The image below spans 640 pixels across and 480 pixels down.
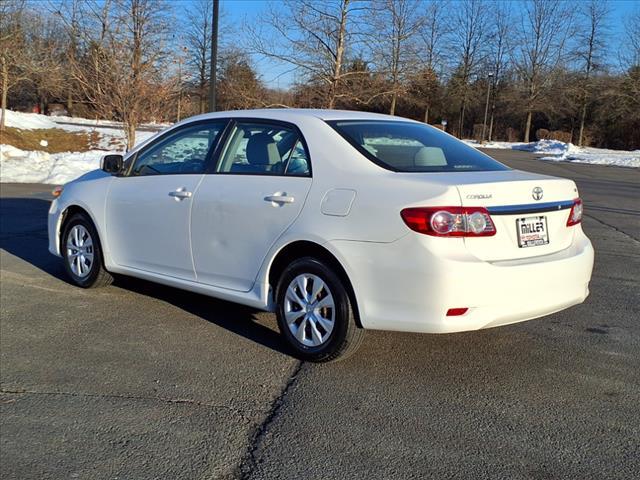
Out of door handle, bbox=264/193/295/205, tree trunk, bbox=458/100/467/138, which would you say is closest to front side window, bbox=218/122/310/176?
door handle, bbox=264/193/295/205

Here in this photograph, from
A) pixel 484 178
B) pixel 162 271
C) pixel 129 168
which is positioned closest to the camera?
pixel 484 178

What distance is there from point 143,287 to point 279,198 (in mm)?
2465

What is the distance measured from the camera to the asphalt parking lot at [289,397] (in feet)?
9.83

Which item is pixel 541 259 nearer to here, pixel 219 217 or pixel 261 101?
pixel 219 217

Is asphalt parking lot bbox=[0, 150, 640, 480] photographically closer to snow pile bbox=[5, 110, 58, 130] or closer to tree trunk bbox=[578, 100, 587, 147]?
snow pile bbox=[5, 110, 58, 130]

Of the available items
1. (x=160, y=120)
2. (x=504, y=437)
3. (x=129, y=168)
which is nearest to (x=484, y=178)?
(x=504, y=437)

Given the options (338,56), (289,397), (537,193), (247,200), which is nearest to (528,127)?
(338,56)

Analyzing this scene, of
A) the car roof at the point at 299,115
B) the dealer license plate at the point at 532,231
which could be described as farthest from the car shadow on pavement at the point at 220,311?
the dealer license plate at the point at 532,231

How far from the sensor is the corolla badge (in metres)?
3.97

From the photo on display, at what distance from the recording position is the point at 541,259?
157 inches

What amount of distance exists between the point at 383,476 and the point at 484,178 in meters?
1.93

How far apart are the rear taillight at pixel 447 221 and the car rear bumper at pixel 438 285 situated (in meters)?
0.05

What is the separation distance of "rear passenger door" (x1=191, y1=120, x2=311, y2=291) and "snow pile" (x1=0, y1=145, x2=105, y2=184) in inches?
462

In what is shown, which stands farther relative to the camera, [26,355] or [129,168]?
[129,168]
